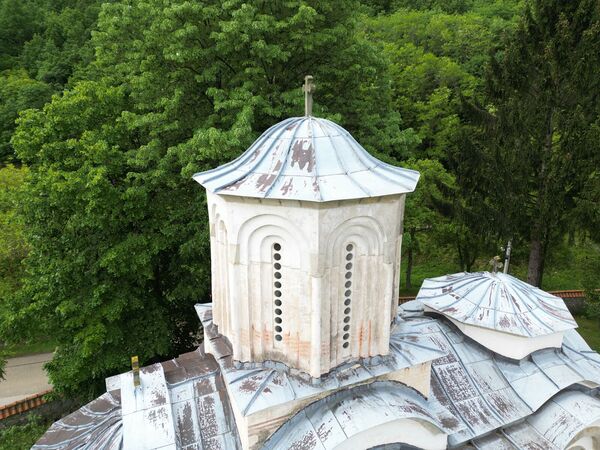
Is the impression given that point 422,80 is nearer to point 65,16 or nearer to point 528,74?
point 528,74

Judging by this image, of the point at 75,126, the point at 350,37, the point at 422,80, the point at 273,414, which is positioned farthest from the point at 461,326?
the point at 422,80

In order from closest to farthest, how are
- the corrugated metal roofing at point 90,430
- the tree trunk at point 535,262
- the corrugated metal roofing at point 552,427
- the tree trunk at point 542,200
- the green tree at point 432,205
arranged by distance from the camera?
the corrugated metal roofing at point 90,430
the corrugated metal roofing at point 552,427
the tree trunk at point 542,200
the tree trunk at point 535,262
the green tree at point 432,205

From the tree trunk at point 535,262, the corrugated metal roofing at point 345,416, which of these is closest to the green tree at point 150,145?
the corrugated metal roofing at point 345,416

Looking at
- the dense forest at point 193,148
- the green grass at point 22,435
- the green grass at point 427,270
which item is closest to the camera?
the dense forest at point 193,148

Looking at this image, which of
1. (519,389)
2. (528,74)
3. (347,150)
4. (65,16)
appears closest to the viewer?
(347,150)

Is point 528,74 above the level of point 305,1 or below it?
below

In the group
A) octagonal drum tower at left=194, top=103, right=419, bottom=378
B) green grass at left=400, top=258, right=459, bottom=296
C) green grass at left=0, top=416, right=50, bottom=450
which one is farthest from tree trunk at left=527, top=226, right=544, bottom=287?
green grass at left=0, top=416, right=50, bottom=450

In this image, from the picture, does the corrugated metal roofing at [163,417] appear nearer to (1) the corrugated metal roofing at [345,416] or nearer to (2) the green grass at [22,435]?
(1) the corrugated metal roofing at [345,416]
